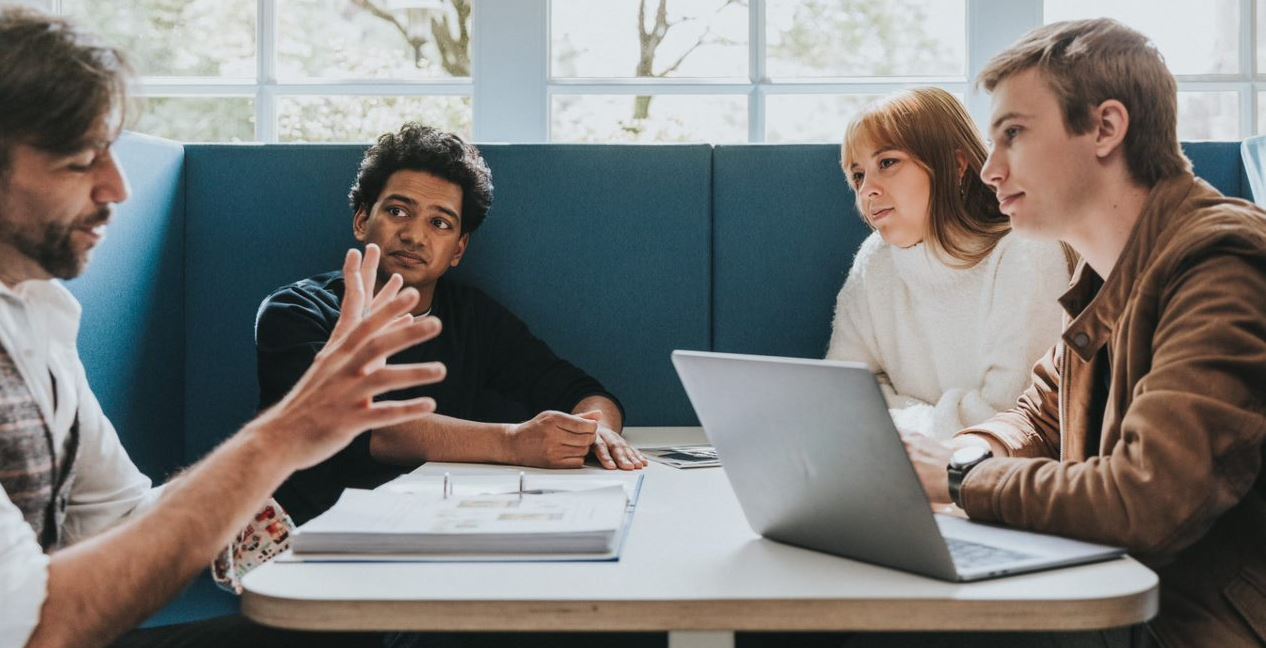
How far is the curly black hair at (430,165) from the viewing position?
85.7 inches

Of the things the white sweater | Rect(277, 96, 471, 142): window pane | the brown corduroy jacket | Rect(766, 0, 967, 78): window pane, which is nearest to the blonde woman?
the white sweater

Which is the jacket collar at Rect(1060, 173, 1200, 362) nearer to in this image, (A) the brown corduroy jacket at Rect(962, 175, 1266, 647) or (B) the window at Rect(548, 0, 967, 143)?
(A) the brown corduroy jacket at Rect(962, 175, 1266, 647)

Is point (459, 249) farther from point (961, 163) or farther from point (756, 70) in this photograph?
point (756, 70)

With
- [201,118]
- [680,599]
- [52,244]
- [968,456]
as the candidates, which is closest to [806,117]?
[201,118]

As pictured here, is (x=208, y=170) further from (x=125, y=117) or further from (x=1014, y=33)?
(x=1014, y=33)

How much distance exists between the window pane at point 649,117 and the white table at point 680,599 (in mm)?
2428

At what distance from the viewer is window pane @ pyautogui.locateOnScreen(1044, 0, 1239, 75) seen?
10.4 feet

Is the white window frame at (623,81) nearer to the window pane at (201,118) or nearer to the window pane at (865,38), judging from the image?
the window pane at (865,38)

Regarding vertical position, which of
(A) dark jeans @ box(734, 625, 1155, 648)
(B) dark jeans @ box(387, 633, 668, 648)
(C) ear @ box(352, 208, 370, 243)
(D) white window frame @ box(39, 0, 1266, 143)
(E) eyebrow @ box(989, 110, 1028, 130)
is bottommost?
(B) dark jeans @ box(387, 633, 668, 648)

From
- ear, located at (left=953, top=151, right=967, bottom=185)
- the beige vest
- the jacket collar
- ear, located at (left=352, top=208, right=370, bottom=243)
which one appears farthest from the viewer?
ear, located at (left=352, top=208, right=370, bottom=243)

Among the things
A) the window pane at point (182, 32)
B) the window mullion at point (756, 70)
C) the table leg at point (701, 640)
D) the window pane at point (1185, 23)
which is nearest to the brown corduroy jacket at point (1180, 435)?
the table leg at point (701, 640)

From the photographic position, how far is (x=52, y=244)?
103 centimetres

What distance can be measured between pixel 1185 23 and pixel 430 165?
2340 mm

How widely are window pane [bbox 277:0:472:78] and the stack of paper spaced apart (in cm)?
235
